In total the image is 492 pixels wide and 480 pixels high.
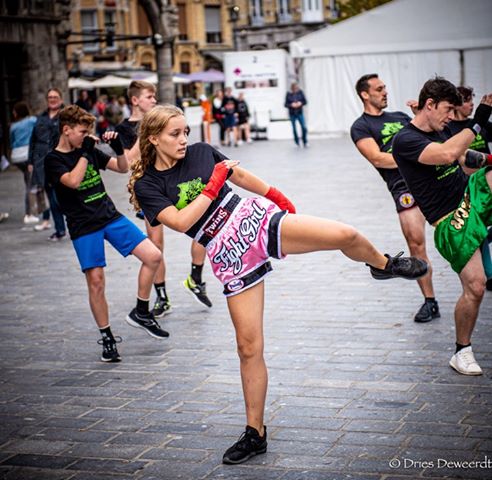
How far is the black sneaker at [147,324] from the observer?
7.29 m

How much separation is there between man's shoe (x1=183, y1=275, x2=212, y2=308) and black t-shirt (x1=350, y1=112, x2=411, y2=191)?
181 centimetres

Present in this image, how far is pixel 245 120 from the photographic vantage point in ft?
102

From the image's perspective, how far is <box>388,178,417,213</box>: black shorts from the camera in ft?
24.5

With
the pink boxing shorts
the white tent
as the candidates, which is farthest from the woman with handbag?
the white tent

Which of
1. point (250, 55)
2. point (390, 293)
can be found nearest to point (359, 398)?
point (390, 293)

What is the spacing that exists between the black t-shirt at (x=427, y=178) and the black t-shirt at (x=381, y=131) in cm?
141

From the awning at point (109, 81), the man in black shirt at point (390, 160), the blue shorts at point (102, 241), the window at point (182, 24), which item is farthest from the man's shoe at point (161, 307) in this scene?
the window at point (182, 24)

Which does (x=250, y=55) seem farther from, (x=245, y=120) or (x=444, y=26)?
(x=444, y=26)

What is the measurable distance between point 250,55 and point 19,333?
94.1 ft

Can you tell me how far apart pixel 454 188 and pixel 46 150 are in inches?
326

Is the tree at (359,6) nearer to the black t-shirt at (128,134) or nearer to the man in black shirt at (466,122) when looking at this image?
the man in black shirt at (466,122)

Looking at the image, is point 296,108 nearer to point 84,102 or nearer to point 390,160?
point 84,102

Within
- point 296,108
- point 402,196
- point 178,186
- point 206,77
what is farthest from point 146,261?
point 206,77

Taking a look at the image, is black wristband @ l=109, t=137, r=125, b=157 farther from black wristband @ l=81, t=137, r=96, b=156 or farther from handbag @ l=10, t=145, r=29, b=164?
handbag @ l=10, t=145, r=29, b=164
